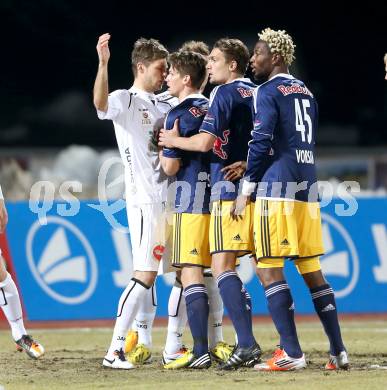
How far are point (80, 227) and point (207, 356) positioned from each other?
4401mm

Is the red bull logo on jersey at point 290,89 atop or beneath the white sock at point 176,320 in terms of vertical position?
atop

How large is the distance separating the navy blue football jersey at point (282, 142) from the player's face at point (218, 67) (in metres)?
0.42

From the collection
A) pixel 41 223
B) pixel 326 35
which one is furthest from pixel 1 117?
pixel 41 223

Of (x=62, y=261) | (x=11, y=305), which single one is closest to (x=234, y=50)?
(x=11, y=305)

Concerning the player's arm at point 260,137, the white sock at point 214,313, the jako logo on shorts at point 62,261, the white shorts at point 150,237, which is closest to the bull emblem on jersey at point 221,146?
the player's arm at point 260,137

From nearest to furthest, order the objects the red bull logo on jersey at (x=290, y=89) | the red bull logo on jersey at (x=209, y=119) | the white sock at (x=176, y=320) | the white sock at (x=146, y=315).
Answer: the red bull logo on jersey at (x=290, y=89), the red bull logo on jersey at (x=209, y=119), the white sock at (x=176, y=320), the white sock at (x=146, y=315)

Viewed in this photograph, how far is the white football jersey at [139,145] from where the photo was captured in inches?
285

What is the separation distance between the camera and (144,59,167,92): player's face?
24.2 feet

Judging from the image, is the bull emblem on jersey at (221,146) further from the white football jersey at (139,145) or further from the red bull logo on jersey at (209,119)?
the white football jersey at (139,145)

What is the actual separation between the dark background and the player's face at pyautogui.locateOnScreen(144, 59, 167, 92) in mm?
11548

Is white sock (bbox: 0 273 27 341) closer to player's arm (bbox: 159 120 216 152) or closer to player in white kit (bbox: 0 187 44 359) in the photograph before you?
player in white kit (bbox: 0 187 44 359)

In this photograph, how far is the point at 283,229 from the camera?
6.55m

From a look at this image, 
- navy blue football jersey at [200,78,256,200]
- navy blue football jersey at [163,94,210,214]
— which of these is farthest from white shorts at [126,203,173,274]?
navy blue football jersey at [200,78,256,200]

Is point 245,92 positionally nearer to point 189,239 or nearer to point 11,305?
point 189,239
